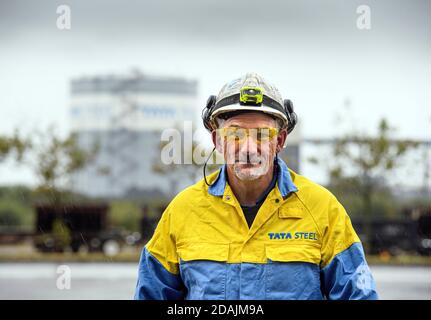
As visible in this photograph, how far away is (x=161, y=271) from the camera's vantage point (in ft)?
7.84

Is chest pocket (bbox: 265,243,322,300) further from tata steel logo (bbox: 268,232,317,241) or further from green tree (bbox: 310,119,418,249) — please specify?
green tree (bbox: 310,119,418,249)

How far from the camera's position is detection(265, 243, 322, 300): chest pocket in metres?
2.21

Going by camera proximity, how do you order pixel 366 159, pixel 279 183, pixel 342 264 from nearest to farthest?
pixel 342 264
pixel 279 183
pixel 366 159

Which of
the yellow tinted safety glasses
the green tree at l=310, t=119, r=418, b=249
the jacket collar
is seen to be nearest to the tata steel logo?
the jacket collar

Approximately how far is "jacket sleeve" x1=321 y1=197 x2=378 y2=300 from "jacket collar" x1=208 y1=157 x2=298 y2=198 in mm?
159

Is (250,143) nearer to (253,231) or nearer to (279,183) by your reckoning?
(279,183)

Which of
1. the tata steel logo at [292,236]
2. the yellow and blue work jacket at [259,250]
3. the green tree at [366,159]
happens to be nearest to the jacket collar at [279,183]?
the yellow and blue work jacket at [259,250]

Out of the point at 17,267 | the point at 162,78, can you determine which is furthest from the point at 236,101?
the point at 162,78

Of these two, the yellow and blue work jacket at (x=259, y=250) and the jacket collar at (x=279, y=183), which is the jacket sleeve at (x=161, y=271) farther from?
the jacket collar at (x=279, y=183)

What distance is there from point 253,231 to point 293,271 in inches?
7.2

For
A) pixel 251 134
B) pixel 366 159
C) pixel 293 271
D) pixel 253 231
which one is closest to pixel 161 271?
pixel 253 231

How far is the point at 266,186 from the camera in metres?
2.38

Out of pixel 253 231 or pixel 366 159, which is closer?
pixel 253 231

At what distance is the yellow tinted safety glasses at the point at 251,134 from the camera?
2293mm
